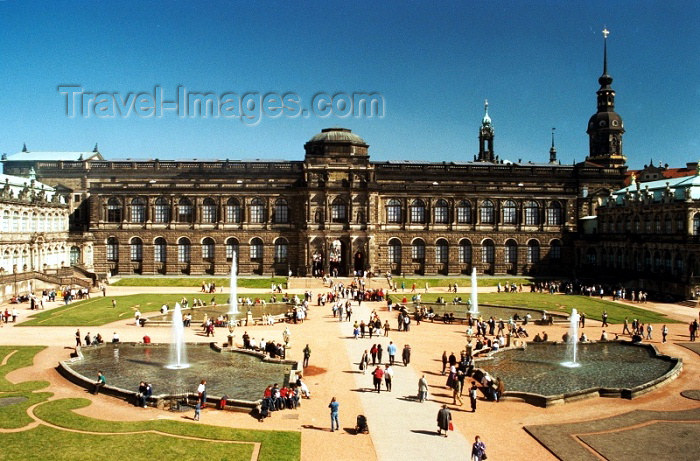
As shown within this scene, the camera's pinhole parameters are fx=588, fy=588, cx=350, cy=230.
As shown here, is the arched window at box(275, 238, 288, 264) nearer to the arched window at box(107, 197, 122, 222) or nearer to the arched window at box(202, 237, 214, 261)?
the arched window at box(202, 237, 214, 261)

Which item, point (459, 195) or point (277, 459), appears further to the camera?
point (459, 195)

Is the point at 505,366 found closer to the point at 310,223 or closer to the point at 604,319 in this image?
the point at 604,319

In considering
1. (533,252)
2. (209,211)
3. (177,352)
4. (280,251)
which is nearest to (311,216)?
(280,251)

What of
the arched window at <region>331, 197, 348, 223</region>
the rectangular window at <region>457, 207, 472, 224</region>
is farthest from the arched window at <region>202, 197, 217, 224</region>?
the rectangular window at <region>457, 207, 472, 224</region>

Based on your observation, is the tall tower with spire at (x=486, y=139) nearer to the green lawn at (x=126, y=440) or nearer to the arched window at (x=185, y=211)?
the arched window at (x=185, y=211)

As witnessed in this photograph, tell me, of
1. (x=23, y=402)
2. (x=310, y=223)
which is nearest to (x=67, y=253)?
(x=310, y=223)

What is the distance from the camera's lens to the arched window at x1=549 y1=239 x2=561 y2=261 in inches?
3406

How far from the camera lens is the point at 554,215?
8688 centimetres

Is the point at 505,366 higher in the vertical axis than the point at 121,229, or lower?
lower

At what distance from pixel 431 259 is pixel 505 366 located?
168 feet

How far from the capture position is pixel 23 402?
85.0ft

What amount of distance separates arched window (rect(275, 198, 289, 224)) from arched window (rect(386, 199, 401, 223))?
47.8 feet

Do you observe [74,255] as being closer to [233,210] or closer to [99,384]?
[233,210]

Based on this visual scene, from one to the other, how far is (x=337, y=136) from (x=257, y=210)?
618 inches
